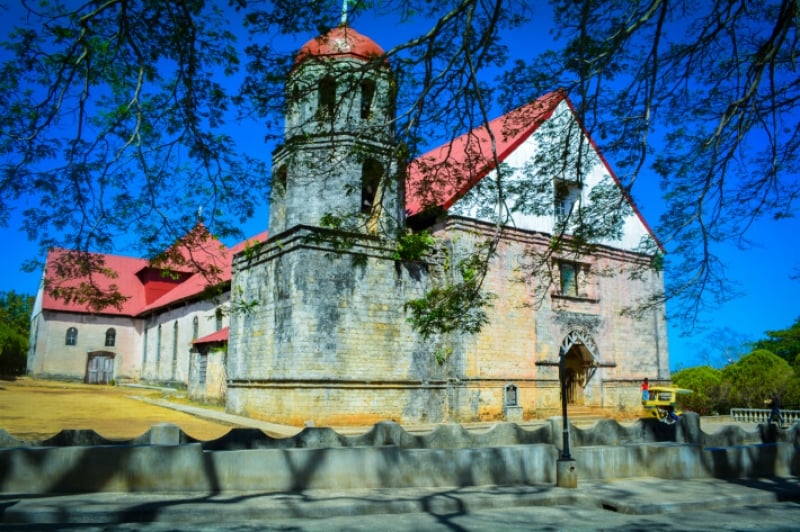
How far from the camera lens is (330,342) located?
59.9 ft

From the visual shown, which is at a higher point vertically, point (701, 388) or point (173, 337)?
point (173, 337)

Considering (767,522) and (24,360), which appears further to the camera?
(24,360)

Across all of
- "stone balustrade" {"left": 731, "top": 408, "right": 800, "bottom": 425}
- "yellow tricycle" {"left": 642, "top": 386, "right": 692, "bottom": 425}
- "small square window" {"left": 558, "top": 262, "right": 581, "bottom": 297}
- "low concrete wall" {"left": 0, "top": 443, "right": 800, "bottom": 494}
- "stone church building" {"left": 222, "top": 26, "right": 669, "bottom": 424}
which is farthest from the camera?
"small square window" {"left": 558, "top": 262, "right": 581, "bottom": 297}

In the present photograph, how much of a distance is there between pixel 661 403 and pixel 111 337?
34980 mm

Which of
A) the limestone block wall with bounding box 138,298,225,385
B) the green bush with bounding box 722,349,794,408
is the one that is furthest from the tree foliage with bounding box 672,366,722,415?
the limestone block wall with bounding box 138,298,225,385

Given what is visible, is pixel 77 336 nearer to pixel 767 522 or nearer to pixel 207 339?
pixel 207 339

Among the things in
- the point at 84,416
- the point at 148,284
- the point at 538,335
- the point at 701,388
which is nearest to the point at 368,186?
the point at 538,335

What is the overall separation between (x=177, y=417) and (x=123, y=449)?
1338 cm

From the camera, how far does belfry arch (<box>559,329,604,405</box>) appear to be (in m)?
23.5

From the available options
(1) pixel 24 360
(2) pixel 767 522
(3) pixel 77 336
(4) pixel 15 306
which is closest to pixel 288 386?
(2) pixel 767 522

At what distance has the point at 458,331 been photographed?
20.2m

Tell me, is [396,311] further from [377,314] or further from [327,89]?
[327,89]

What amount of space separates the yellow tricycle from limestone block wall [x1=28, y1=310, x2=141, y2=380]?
32775 millimetres

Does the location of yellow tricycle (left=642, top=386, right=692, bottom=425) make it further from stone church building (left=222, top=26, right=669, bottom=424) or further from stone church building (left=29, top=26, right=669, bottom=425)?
stone church building (left=222, top=26, right=669, bottom=424)
